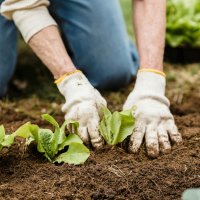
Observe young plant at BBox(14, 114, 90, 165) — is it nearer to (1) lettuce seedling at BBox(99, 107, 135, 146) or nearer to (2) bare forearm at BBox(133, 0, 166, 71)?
(1) lettuce seedling at BBox(99, 107, 135, 146)

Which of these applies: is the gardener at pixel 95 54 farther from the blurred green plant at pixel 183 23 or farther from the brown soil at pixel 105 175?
the blurred green plant at pixel 183 23

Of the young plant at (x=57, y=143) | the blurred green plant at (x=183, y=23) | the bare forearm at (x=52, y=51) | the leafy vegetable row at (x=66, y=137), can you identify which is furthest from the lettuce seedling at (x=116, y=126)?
the blurred green plant at (x=183, y=23)

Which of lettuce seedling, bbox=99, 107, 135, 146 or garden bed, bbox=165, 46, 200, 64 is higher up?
lettuce seedling, bbox=99, 107, 135, 146

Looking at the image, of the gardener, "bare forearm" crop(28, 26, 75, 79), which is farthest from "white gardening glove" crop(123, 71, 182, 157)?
"bare forearm" crop(28, 26, 75, 79)

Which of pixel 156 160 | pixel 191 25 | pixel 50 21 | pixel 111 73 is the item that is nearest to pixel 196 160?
pixel 156 160

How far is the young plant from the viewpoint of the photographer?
1.89 m

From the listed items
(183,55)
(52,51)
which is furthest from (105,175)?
(183,55)

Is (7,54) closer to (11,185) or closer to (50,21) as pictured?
(50,21)

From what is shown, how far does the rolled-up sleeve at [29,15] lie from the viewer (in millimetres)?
2289

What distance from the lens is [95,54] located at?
305 cm

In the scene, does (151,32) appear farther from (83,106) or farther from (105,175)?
(105,175)

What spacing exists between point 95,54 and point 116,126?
110 cm

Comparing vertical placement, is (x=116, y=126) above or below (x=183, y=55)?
above

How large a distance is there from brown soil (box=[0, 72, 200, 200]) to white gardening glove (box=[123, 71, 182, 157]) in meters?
0.05
